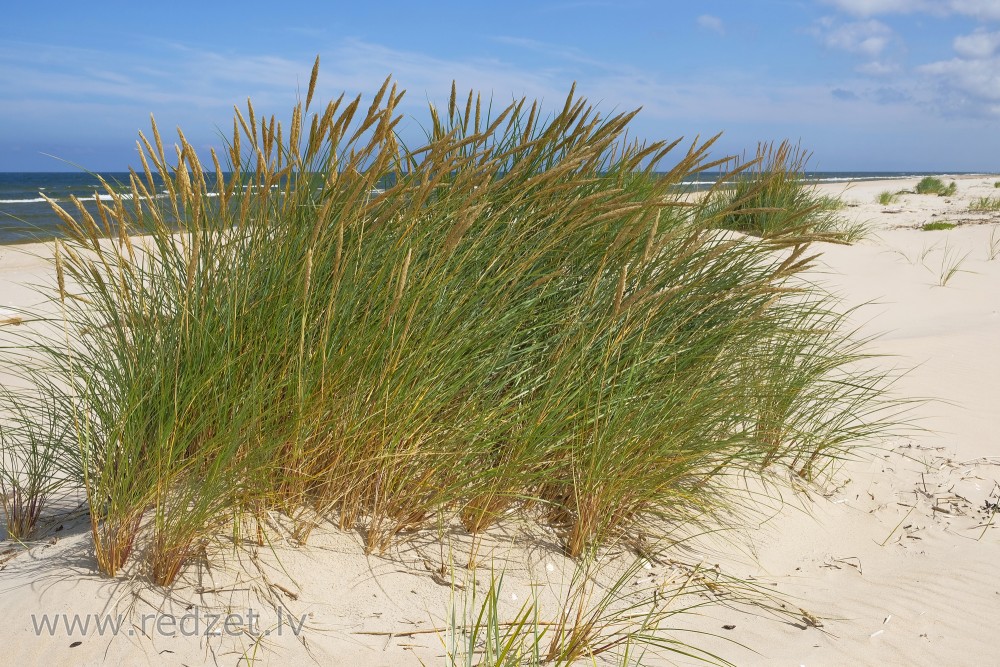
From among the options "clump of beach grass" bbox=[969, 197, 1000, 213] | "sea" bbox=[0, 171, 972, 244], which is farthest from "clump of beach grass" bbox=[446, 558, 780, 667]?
"clump of beach grass" bbox=[969, 197, 1000, 213]

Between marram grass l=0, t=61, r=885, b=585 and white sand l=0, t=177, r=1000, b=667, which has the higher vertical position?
marram grass l=0, t=61, r=885, b=585

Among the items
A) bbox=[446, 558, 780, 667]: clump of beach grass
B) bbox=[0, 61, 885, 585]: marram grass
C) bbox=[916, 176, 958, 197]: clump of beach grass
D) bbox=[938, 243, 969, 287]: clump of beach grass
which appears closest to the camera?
bbox=[446, 558, 780, 667]: clump of beach grass

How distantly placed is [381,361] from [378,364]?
0.01 m

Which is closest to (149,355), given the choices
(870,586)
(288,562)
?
(288,562)

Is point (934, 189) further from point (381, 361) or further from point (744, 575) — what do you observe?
point (381, 361)

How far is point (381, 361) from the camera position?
2.10 meters

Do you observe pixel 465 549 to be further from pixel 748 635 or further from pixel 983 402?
pixel 983 402

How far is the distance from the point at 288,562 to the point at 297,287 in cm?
77

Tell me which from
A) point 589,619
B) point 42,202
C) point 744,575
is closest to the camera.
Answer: point 589,619

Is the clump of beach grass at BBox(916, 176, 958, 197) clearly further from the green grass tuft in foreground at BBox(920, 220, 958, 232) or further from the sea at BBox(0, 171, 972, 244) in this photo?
the green grass tuft in foreground at BBox(920, 220, 958, 232)

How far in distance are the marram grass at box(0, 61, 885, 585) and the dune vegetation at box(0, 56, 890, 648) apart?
0.01 m

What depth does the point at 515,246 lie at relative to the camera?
8.05ft

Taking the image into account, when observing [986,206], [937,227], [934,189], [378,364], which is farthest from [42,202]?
[934,189]

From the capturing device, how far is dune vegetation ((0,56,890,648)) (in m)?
2.00
